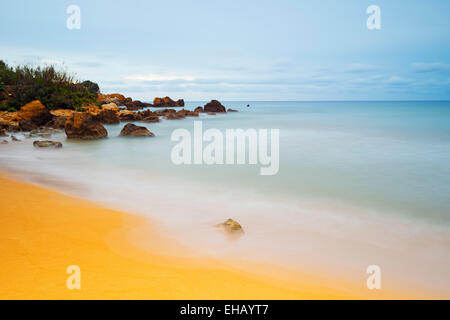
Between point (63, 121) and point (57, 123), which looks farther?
point (63, 121)

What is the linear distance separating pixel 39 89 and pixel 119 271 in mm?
21008

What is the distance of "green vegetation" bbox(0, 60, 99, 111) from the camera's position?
1953 cm

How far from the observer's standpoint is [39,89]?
20.3 metres

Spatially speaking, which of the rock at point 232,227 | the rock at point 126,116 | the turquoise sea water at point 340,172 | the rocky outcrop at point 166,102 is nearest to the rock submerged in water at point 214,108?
the rocky outcrop at point 166,102

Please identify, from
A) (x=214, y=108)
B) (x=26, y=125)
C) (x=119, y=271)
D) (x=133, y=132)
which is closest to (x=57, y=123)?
(x=26, y=125)

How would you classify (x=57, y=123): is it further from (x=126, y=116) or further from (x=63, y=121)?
(x=126, y=116)

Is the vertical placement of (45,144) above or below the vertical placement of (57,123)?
below

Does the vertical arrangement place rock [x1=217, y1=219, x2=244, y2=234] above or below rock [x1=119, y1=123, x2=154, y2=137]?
below

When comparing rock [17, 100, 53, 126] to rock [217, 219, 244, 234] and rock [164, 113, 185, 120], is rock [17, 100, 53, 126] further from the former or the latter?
rock [217, 219, 244, 234]

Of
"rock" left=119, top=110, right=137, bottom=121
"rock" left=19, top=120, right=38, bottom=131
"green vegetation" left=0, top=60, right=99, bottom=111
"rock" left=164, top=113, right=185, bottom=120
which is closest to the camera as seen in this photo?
"rock" left=19, top=120, right=38, bottom=131

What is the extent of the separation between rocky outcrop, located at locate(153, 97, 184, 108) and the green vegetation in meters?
24.0

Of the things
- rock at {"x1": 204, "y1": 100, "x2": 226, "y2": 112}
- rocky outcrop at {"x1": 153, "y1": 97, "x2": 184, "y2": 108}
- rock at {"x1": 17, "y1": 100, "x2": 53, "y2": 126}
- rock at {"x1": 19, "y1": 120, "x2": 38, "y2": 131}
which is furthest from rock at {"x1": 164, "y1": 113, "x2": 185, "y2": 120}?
rocky outcrop at {"x1": 153, "y1": 97, "x2": 184, "y2": 108}

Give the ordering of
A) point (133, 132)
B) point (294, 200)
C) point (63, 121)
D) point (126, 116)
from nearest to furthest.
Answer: point (294, 200), point (133, 132), point (63, 121), point (126, 116)

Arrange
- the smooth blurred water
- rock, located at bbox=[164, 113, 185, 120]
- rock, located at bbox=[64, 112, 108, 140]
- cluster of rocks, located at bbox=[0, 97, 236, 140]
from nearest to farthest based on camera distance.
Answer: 1. the smooth blurred water
2. rock, located at bbox=[64, 112, 108, 140]
3. cluster of rocks, located at bbox=[0, 97, 236, 140]
4. rock, located at bbox=[164, 113, 185, 120]
